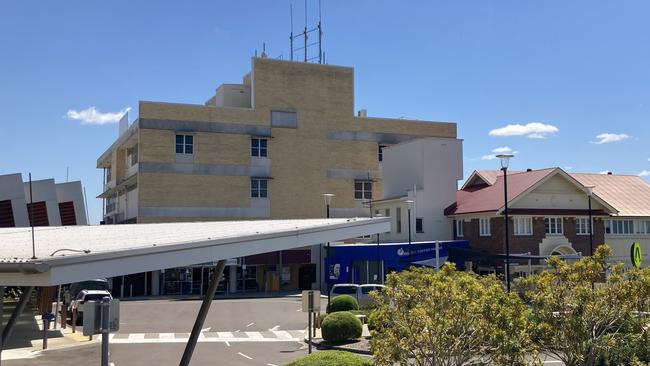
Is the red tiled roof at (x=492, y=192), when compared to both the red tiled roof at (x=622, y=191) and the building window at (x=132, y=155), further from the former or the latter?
the building window at (x=132, y=155)

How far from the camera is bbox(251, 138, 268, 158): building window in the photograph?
5681 cm

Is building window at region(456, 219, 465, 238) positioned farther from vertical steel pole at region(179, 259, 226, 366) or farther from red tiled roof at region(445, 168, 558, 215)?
vertical steel pole at region(179, 259, 226, 366)

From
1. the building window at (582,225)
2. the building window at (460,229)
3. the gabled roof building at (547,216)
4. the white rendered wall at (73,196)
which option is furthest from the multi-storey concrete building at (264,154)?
the building window at (582,225)

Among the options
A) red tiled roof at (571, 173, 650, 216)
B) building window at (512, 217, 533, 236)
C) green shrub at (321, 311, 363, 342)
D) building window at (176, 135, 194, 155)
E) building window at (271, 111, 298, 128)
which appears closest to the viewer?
green shrub at (321, 311, 363, 342)

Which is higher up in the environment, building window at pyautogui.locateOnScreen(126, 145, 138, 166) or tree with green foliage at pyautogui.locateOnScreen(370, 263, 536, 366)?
building window at pyautogui.locateOnScreen(126, 145, 138, 166)

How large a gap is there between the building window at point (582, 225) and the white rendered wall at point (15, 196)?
1440 inches

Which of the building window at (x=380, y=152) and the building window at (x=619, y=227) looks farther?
the building window at (x=380, y=152)

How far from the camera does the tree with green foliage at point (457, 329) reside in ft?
37.8

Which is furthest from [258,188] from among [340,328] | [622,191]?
[340,328]

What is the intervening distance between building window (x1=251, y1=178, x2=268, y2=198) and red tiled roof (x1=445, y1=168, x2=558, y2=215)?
15.6m

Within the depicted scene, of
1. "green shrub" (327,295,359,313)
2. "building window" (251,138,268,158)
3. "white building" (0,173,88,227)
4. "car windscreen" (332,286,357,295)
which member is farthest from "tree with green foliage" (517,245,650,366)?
"building window" (251,138,268,158)

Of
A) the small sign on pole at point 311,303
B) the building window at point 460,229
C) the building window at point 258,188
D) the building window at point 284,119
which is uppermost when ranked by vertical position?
the building window at point 284,119

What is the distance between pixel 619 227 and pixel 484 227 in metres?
11.7

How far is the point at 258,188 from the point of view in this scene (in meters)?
56.7
